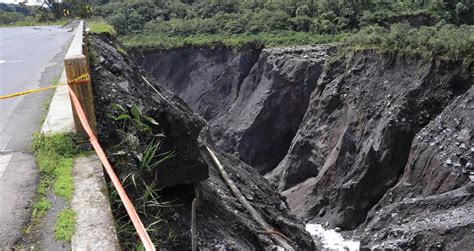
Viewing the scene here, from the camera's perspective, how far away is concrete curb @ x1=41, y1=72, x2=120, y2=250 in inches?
163

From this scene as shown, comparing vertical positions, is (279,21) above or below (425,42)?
above

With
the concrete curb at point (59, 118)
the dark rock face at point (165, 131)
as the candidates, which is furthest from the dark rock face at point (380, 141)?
the concrete curb at point (59, 118)

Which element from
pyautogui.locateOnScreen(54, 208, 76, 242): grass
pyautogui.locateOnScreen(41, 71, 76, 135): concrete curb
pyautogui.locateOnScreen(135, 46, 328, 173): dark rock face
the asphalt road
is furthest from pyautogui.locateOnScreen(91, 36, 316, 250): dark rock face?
pyautogui.locateOnScreen(135, 46, 328, 173): dark rock face

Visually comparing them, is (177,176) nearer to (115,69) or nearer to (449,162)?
(115,69)

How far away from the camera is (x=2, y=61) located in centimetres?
1349

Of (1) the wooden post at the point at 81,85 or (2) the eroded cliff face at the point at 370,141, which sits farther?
(2) the eroded cliff face at the point at 370,141

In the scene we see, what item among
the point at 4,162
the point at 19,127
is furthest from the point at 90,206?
the point at 19,127

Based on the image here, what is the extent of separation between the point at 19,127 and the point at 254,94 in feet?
90.3

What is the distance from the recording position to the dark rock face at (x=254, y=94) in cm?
3080

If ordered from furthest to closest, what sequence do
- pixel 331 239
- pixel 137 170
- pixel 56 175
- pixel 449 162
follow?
pixel 331 239 → pixel 449 162 → pixel 137 170 → pixel 56 175

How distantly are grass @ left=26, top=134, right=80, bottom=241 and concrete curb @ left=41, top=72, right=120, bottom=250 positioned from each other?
0.07 metres

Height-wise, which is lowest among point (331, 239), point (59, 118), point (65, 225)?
point (331, 239)

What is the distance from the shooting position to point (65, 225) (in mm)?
4375

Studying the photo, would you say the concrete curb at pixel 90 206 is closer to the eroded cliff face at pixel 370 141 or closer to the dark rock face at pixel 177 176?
the dark rock face at pixel 177 176
